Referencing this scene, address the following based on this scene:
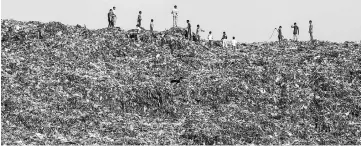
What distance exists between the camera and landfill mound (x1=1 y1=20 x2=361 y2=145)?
2248 centimetres

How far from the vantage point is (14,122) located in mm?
21859

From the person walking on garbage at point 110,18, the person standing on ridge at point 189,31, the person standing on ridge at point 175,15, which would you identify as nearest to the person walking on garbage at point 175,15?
the person standing on ridge at point 175,15

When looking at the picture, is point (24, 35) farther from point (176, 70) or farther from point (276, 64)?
point (276, 64)

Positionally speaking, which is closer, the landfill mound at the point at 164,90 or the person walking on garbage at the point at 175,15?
the landfill mound at the point at 164,90

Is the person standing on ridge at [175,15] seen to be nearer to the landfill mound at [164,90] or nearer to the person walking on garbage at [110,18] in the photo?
the landfill mound at [164,90]

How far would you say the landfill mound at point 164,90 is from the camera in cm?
2248

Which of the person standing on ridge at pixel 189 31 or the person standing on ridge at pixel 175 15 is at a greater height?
the person standing on ridge at pixel 175 15

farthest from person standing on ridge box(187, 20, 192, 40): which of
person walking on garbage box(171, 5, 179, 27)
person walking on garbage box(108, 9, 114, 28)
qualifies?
person walking on garbage box(108, 9, 114, 28)

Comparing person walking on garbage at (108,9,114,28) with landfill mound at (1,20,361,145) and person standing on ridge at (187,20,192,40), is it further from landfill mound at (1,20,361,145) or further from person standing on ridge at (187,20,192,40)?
person standing on ridge at (187,20,192,40)

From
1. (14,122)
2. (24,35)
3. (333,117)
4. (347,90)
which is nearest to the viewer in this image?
(14,122)

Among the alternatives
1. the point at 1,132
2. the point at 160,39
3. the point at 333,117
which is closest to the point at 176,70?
the point at 160,39

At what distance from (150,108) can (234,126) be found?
437 centimetres

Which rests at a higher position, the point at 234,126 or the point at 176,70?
the point at 176,70

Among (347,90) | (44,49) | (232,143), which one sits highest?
(44,49)
